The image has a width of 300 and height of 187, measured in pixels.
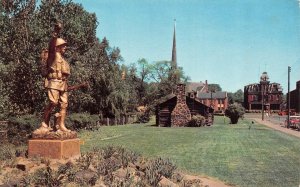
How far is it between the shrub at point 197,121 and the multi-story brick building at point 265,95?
6713 cm

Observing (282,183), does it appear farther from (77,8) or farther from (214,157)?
(77,8)

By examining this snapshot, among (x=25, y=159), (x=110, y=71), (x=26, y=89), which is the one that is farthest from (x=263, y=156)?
(x=110, y=71)

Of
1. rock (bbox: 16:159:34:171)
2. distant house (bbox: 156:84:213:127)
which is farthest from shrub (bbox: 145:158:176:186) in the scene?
distant house (bbox: 156:84:213:127)

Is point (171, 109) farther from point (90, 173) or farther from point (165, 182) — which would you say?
point (90, 173)

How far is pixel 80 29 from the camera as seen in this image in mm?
33000

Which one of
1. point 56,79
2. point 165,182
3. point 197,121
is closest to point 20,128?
point 56,79

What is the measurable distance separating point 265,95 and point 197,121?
232 feet

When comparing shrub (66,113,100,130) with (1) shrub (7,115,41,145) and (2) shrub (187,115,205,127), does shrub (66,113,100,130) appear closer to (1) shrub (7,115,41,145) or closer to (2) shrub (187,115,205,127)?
(1) shrub (7,115,41,145)

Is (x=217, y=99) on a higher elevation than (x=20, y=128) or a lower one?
higher

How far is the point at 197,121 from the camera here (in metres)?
50.1

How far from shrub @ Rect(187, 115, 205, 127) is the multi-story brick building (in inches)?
2643

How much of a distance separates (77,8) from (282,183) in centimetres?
2550

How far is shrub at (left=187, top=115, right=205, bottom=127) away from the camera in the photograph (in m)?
50.2

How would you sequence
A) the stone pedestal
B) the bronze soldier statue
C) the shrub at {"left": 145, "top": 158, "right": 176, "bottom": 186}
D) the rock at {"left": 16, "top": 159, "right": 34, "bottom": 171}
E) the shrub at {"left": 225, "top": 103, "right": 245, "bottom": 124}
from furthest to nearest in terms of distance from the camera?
the shrub at {"left": 225, "top": 103, "right": 245, "bottom": 124}, the bronze soldier statue, the stone pedestal, the rock at {"left": 16, "top": 159, "right": 34, "bottom": 171}, the shrub at {"left": 145, "top": 158, "right": 176, "bottom": 186}
